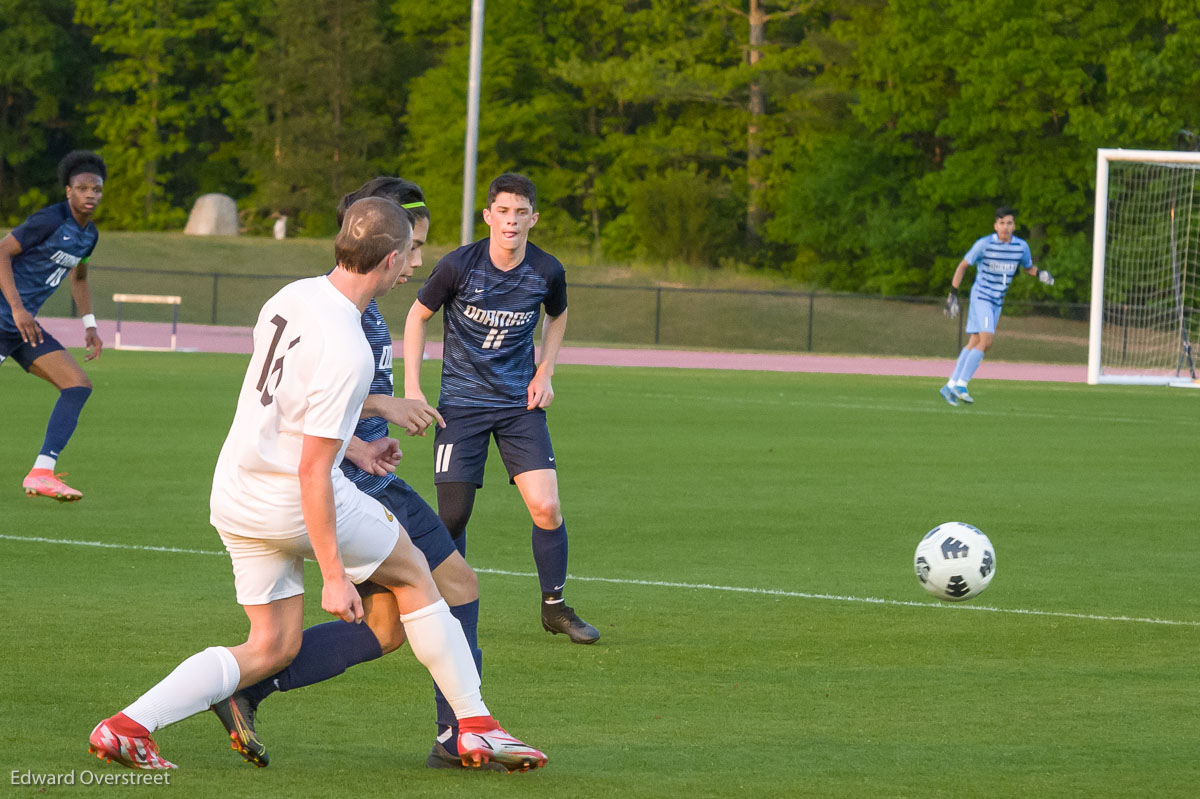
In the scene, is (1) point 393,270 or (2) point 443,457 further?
(2) point 443,457

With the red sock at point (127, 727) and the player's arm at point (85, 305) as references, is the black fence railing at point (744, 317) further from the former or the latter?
the red sock at point (127, 727)

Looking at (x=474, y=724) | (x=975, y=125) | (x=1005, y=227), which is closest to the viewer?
(x=474, y=724)

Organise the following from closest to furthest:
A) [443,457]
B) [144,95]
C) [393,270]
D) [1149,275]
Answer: [393,270] → [443,457] → [1149,275] → [144,95]

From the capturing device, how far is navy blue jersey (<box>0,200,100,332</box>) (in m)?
10.2

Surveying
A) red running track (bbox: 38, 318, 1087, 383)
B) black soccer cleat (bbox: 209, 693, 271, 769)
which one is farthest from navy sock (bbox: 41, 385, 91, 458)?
red running track (bbox: 38, 318, 1087, 383)

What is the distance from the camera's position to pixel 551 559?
711 cm

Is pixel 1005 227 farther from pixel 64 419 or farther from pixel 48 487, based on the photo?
pixel 48 487

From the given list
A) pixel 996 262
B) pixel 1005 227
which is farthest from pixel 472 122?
pixel 1005 227

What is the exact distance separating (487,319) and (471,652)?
8.66 feet

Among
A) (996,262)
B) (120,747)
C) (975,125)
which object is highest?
(975,125)

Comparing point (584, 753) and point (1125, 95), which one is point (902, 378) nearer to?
point (1125, 95)

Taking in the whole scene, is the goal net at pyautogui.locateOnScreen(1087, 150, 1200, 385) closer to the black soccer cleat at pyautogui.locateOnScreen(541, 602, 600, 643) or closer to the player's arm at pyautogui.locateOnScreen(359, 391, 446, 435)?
the black soccer cleat at pyautogui.locateOnScreen(541, 602, 600, 643)

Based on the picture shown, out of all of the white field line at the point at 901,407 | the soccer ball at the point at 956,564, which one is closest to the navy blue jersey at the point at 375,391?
the soccer ball at the point at 956,564

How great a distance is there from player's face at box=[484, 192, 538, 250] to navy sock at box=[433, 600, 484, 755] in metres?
2.26
